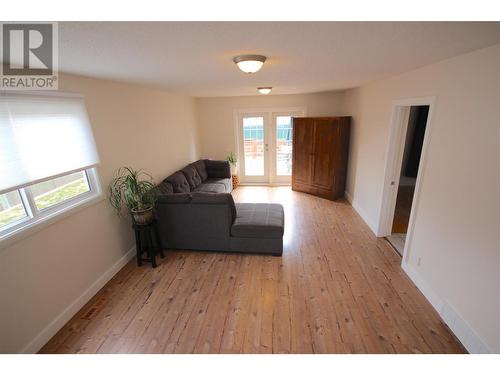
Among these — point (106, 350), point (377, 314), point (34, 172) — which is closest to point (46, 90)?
point (34, 172)

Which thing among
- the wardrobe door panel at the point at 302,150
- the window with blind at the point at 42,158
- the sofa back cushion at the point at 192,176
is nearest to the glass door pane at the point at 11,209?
the window with blind at the point at 42,158

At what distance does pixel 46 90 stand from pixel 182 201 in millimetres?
1685

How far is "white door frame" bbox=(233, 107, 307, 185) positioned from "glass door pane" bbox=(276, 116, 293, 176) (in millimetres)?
143

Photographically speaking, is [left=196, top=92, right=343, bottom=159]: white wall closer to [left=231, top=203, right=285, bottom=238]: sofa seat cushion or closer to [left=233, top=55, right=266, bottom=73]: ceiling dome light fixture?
[left=231, top=203, right=285, bottom=238]: sofa seat cushion

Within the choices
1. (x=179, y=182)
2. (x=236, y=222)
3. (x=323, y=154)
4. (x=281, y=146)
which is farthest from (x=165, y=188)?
(x=281, y=146)

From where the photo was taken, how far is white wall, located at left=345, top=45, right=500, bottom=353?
1585mm

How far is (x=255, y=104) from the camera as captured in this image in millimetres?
5668

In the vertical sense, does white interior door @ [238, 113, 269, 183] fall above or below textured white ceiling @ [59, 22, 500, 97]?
below

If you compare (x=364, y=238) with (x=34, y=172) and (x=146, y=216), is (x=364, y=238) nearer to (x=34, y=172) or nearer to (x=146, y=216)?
(x=146, y=216)

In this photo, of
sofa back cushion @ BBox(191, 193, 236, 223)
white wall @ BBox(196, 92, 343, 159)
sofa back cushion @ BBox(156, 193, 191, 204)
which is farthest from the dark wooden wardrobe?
sofa back cushion @ BBox(156, 193, 191, 204)
